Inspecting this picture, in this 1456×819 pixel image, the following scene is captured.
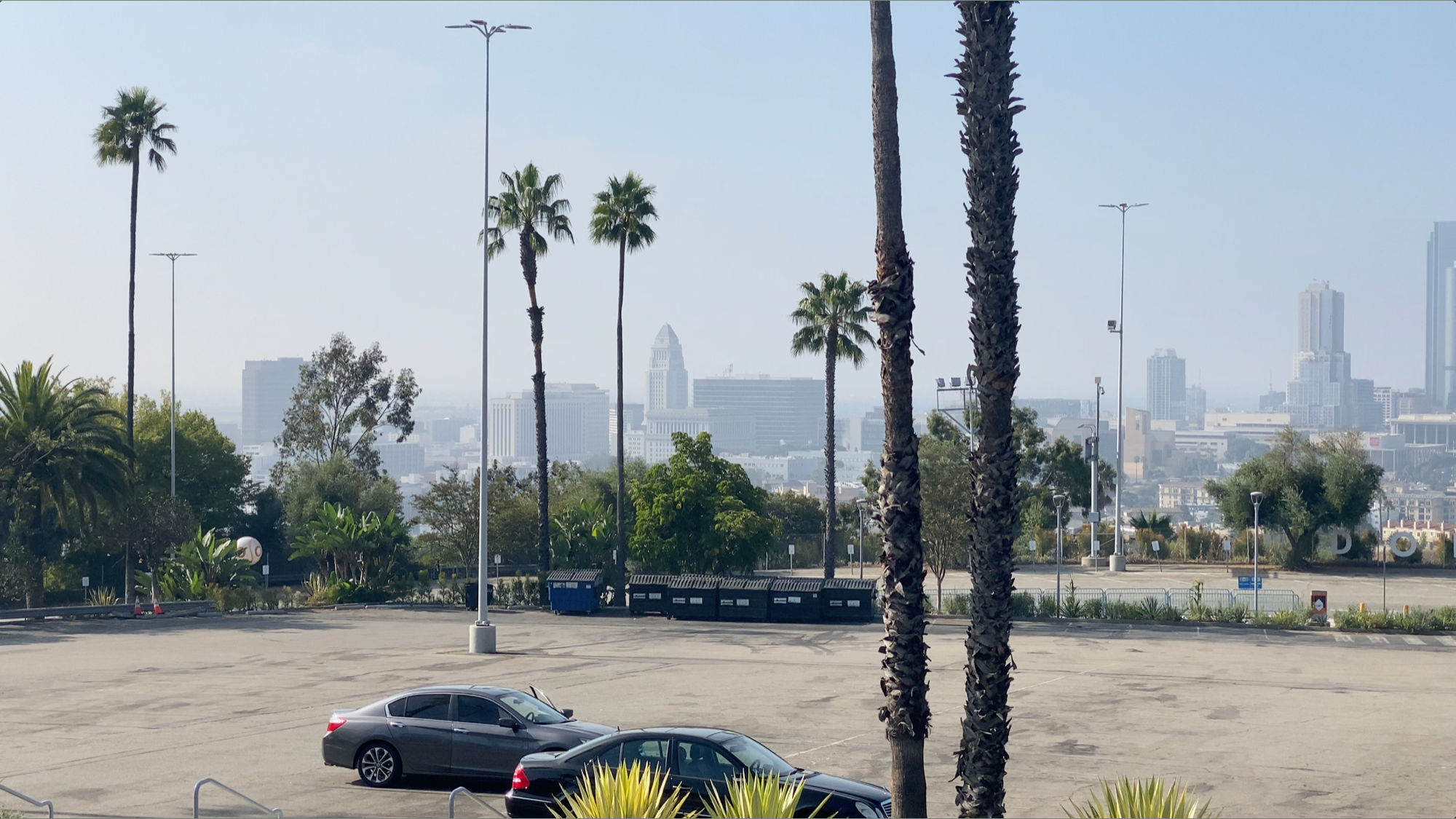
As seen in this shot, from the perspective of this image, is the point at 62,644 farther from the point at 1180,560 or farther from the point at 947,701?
the point at 1180,560

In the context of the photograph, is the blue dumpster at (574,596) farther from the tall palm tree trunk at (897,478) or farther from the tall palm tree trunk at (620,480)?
the tall palm tree trunk at (897,478)

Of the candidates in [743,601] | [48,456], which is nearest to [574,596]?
[743,601]

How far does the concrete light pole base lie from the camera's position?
101 ft

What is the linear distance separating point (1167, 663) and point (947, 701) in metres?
8.27

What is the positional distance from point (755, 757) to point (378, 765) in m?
5.45

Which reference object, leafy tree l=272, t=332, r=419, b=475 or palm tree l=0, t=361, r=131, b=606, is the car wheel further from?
leafy tree l=272, t=332, r=419, b=475

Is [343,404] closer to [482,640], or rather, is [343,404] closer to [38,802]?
[482,640]

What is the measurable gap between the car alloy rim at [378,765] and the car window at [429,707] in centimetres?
55

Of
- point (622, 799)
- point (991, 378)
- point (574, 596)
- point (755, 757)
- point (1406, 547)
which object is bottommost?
point (574, 596)

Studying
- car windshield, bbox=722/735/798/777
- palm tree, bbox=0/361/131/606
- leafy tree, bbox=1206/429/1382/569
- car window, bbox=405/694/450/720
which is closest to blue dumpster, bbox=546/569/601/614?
palm tree, bbox=0/361/131/606

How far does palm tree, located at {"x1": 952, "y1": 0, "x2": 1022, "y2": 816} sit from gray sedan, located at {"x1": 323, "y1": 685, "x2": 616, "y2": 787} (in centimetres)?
602

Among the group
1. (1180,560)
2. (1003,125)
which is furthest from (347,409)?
(1003,125)

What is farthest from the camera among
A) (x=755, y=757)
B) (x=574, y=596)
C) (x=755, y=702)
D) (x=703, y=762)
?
(x=574, y=596)

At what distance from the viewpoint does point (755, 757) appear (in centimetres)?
1348
